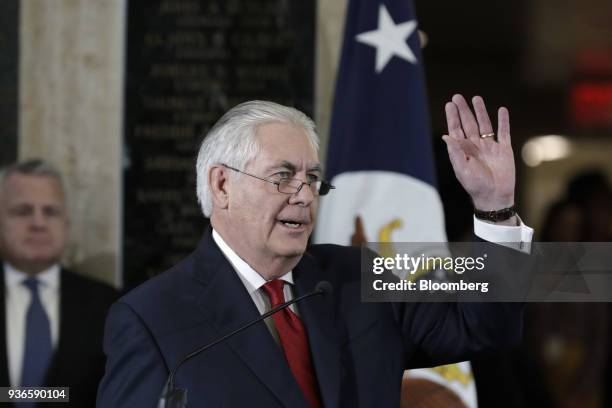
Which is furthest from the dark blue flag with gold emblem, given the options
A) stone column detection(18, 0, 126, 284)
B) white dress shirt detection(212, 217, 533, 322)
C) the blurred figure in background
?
the blurred figure in background

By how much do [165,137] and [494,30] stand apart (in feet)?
12.0

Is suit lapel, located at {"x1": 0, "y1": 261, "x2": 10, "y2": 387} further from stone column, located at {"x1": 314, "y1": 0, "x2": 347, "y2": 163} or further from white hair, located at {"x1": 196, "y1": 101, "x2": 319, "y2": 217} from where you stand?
white hair, located at {"x1": 196, "y1": 101, "x2": 319, "y2": 217}

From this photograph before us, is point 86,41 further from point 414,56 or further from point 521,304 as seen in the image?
point 521,304

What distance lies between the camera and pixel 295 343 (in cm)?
200

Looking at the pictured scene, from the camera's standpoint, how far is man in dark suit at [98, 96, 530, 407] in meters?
1.86

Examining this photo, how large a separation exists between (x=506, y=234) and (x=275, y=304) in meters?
0.51

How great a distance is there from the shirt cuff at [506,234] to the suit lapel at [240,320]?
484mm

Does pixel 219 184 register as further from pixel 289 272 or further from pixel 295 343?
pixel 295 343

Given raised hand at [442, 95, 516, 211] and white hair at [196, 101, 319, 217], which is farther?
white hair at [196, 101, 319, 217]

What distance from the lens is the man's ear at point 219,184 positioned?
2055 millimetres

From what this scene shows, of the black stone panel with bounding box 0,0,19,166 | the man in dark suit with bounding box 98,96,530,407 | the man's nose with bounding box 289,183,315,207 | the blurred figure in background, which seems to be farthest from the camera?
the blurred figure in background

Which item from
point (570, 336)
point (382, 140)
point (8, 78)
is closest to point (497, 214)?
point (382, 140)

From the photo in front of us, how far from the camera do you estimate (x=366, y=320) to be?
2090mm

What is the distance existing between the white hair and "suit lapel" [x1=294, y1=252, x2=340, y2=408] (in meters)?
0.27
